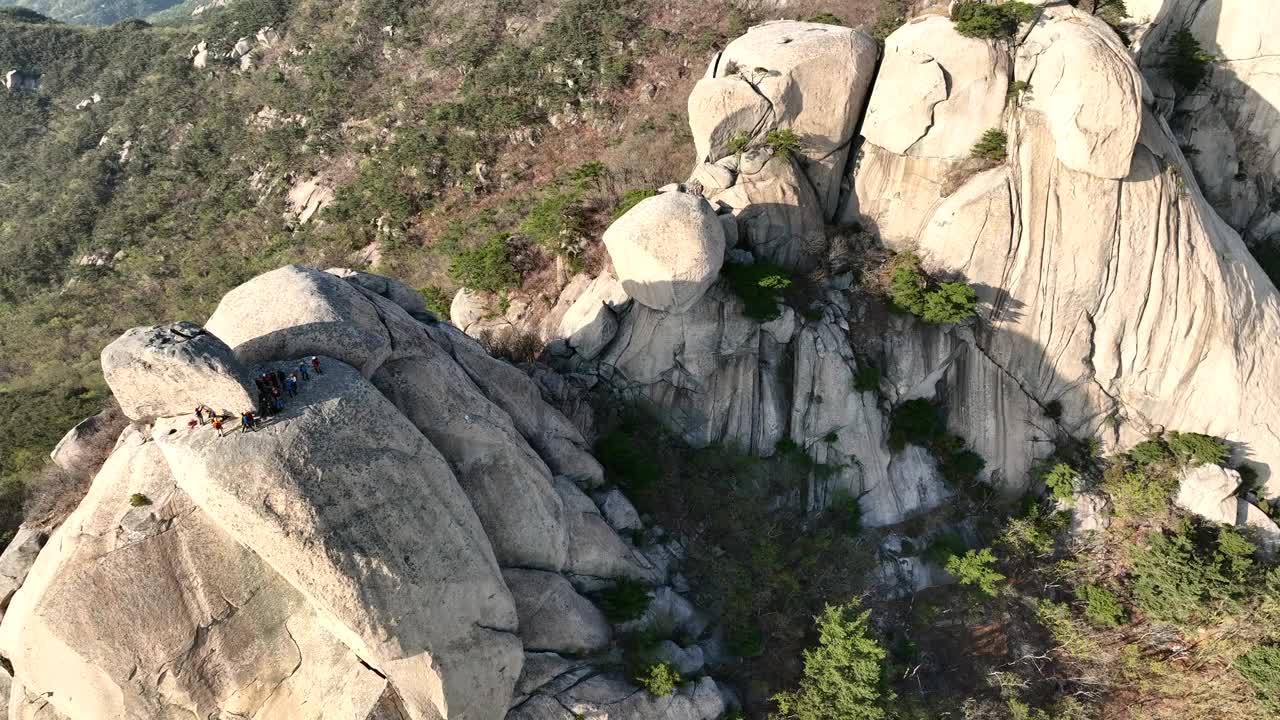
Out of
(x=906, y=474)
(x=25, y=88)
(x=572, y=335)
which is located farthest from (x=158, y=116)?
(x=906, y=474)

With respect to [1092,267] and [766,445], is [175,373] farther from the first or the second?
[1092,267]

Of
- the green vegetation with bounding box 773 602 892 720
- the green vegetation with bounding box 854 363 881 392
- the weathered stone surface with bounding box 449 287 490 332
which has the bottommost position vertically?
the green vegetation with bounding box 773 602 892 720

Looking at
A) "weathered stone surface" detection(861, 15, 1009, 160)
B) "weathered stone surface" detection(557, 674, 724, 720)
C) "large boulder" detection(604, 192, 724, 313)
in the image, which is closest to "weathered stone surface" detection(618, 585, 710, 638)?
"weathered stone surface" detection(557, 674, 724, 720)

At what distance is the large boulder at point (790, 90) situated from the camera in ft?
70.2

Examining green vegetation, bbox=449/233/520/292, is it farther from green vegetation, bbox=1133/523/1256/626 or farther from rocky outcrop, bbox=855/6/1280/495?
green vegetation, bbox=1133/523/1256/626

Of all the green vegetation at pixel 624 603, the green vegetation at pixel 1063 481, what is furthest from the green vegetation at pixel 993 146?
the green vegetation at pixel 624 603

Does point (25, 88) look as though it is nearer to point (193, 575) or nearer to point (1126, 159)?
point (193, 575)

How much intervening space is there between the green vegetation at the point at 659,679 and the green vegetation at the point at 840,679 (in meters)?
3.71

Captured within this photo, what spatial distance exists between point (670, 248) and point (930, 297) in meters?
9.45

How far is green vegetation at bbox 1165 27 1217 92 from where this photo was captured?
23.7 m

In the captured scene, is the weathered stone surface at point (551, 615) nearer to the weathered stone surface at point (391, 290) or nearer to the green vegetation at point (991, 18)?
the weathered stone surface at point (391, 290)

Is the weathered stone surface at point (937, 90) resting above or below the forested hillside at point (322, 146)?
above

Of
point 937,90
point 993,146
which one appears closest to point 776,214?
point 937,90

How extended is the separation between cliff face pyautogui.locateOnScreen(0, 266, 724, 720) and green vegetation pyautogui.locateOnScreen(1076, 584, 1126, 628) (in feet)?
60.2
